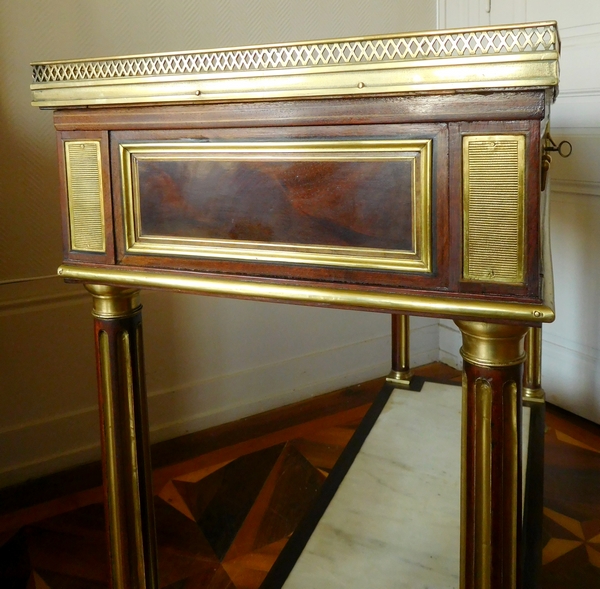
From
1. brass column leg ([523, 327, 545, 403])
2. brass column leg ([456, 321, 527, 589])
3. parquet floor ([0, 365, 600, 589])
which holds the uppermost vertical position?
brass column leg ([456, 321, 527, 589])

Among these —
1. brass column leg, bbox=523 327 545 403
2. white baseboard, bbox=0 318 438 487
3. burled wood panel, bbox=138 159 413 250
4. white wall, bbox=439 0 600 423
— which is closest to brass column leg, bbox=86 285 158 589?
burled wood panel, bbox=138 159 413 250

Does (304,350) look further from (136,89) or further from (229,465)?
(136,89)

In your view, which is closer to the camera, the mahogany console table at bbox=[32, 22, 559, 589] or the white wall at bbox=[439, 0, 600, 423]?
the mahogany console table at bbox=[32, 22, 559, 589]

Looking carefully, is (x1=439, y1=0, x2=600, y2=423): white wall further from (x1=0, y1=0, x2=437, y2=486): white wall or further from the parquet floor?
(x1=0, y1=0, x2=437, y2=486): white wall

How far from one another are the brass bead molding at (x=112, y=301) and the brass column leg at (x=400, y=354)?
0.72m

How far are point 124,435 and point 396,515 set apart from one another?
0.47 m

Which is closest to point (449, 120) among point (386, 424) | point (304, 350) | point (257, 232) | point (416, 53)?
point (416, 53)

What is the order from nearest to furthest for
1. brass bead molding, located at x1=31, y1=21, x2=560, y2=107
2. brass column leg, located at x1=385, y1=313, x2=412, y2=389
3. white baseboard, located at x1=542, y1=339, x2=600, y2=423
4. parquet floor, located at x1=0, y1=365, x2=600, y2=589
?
brass bead molding, located at x1=31, y1=21, x2=560, y2=107, parquet floor, located at x1=0, y1=365, x2=600, y2=589, brass column leg, located at x1=385, y1=313, x2=412, y2=389, white baseboard, located at x1=542, y1=339, x2=600, y2=423

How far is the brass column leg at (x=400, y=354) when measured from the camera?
138 cm

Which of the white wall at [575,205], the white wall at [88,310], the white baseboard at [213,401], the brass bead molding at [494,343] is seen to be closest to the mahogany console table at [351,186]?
the brass bead molding at [494,343]

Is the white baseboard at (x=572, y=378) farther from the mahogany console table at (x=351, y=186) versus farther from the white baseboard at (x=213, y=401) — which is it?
the mahogany console table at (x=351, y=186)

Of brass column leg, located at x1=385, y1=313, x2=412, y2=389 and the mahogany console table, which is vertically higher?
the mahogany console table

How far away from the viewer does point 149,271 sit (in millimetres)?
679

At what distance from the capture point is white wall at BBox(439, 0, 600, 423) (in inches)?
55.3
